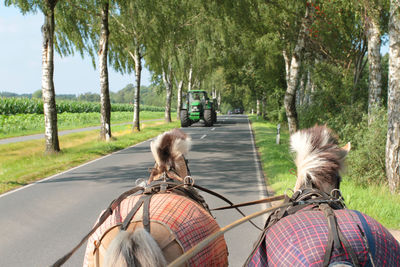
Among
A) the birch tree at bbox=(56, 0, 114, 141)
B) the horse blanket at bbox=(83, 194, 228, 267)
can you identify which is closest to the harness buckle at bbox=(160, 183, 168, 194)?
the horse blanket at bbox=(83, 194, 228, 267)

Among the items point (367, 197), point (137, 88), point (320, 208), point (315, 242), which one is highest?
point (137, 88)

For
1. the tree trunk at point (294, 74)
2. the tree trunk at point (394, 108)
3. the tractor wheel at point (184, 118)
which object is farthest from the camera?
the tractor wheel at point (184, 118)

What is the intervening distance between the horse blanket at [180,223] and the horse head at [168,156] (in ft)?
1.91

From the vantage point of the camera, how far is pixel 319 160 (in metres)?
2.41

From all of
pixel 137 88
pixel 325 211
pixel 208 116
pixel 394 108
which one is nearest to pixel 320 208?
pixel 325 211

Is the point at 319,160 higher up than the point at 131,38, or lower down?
lower down

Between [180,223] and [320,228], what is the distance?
833 millimetres

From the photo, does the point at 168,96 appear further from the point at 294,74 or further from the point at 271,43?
the point at 294,74

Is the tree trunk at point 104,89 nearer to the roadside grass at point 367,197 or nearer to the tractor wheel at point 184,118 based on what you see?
the tractor wheel at point 184,118

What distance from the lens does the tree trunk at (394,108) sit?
612cm

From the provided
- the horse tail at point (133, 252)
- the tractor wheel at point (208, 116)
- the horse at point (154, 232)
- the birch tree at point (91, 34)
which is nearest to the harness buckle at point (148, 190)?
the horse at point (154, 232)

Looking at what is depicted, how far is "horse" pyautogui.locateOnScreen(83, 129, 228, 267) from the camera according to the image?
5.75ft

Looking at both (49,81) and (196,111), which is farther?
(196,111)

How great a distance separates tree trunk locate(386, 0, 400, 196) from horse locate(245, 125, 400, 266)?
439 centimetres
